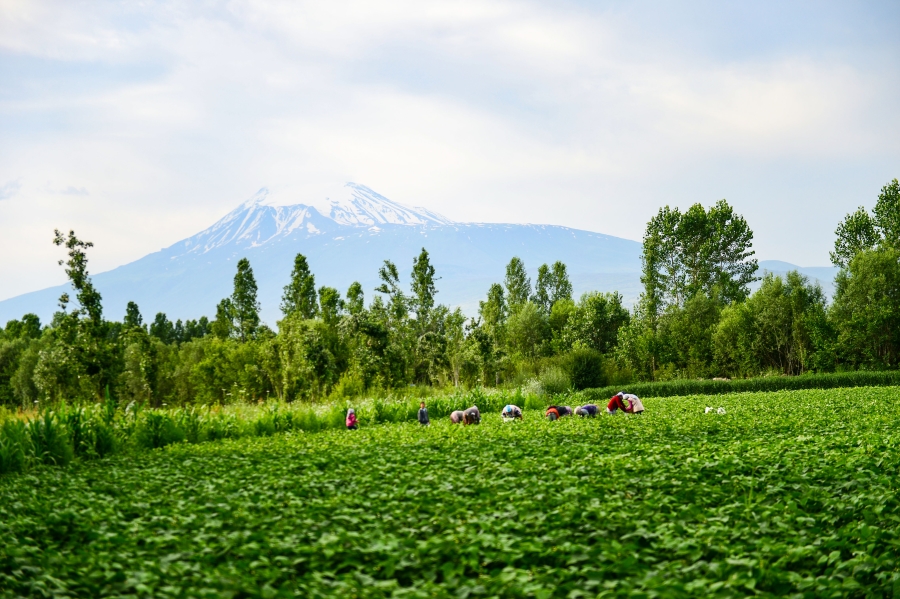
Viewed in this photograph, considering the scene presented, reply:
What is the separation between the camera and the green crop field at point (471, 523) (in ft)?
17.6

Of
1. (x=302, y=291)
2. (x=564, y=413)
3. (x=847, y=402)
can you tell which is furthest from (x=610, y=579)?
(x=302, y=291)

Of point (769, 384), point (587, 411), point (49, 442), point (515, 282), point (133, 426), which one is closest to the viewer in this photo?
point (49, 442)

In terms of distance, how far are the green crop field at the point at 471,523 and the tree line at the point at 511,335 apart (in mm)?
17797

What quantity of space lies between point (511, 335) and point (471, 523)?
169 ft

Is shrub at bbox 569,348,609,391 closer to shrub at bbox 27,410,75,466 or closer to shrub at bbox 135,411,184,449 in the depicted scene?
shrub at bbox 135,411,184,449

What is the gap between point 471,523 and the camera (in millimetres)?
6680

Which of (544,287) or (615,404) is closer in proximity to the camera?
(615,404)

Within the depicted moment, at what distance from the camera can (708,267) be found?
55625 millimetres

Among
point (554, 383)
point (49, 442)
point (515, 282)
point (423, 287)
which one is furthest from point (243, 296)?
point (49, 442)

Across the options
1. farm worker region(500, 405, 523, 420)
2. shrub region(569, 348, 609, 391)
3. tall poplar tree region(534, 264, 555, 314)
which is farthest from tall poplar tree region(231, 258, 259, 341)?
farm worker region(500, 405, 523, 420)

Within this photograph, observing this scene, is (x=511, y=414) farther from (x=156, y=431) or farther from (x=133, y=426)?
(x=133, y=426)

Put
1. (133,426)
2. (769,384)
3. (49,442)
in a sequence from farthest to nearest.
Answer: (769,384) < (133,426) < (49,442)

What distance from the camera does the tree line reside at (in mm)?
29656

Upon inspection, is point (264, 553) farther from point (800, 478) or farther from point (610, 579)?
point (800, 478)
